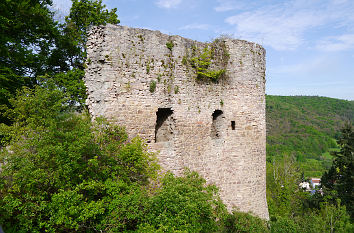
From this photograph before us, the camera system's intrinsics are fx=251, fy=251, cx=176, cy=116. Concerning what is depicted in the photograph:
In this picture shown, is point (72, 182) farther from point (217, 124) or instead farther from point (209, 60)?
point (209, 60)

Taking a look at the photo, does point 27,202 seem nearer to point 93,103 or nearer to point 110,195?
point 110,195

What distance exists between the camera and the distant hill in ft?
221

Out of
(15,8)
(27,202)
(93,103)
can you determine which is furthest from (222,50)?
(15,8)

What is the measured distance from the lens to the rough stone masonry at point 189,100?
7758mm

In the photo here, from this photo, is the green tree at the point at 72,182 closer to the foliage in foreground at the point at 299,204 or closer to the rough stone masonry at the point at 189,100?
the rough stone masonry at the point at 189,100

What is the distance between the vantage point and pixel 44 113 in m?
7.50

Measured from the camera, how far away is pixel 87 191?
6.42 m

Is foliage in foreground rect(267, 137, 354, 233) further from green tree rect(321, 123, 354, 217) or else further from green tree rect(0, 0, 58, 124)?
green tree rect(0, 0, 58, 124)

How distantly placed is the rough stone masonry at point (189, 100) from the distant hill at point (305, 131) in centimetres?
5183

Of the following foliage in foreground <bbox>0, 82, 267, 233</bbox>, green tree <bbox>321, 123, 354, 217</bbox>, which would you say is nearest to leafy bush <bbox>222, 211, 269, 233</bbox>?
foliage in foreground <bbox>0, 82, 267, 233</bbox>

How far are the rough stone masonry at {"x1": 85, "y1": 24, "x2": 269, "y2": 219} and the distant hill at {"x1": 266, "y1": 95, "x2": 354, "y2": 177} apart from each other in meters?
51.8

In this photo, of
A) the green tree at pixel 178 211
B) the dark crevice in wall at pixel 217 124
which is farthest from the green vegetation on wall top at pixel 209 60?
the green tree at pixel 178 211

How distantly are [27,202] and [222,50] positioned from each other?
8.00 m

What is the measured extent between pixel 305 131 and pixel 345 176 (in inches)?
2396
